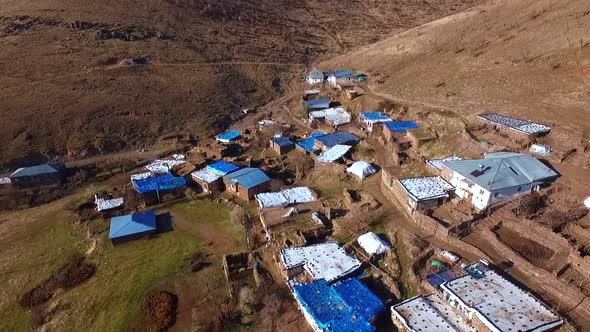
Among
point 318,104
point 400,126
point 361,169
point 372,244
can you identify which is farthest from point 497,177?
point 318,104

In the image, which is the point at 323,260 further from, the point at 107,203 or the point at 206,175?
the point at 107,203

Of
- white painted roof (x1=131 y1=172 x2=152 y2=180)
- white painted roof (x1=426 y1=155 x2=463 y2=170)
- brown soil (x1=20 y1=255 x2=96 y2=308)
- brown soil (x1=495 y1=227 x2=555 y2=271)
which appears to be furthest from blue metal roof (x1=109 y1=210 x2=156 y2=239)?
brown soil (x1=495 y1=227 x2=555 y2=271)

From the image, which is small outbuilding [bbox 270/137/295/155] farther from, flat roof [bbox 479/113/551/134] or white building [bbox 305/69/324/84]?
white building [bbox 305/69/324/84]

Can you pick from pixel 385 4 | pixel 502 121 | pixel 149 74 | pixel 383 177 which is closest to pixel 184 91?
pixel 149 74

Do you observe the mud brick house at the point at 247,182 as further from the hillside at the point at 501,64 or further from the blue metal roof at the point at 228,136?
the hillside at the point at 501,64

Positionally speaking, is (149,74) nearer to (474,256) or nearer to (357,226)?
(357,226)
